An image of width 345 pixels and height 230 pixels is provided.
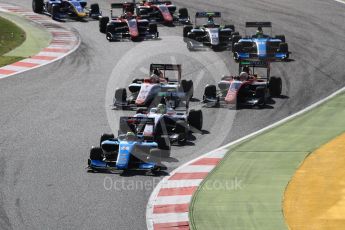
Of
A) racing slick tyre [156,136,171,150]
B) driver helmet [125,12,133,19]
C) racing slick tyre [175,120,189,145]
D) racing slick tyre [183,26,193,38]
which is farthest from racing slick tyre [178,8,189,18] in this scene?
racing slick tyre [156,136,171,150]

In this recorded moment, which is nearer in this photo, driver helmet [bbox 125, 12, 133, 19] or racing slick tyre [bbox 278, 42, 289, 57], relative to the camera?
racing slick tyre [bbox 278, 42, 289, 57]

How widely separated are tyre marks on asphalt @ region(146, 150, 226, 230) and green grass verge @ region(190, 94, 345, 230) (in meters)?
0.25

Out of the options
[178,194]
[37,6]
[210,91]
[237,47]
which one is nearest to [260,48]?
[237,47]

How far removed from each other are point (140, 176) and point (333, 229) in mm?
6768

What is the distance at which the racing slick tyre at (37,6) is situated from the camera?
53.8m

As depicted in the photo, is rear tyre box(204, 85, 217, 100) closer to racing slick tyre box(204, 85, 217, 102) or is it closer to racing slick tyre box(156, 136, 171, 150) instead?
racing slick tyre box(204, 85, 217, 102)

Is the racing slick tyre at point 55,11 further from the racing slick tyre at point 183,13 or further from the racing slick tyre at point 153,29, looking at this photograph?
the racing slick tyre at point 153,29

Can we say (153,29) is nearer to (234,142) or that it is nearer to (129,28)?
(129,28)

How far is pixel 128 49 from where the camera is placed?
44.9 meters

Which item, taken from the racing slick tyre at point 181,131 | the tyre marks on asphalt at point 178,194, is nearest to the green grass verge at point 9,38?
the racing slick tyre at point 181,131

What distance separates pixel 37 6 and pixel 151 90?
21191 mm

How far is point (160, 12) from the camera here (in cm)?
5062

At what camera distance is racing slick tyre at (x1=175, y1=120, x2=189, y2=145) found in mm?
30109

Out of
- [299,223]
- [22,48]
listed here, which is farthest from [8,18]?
[299,223]
